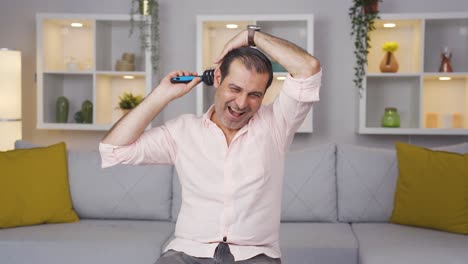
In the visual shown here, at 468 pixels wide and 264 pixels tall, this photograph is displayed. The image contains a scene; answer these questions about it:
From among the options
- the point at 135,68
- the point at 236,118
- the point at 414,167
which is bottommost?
the point at 414,167

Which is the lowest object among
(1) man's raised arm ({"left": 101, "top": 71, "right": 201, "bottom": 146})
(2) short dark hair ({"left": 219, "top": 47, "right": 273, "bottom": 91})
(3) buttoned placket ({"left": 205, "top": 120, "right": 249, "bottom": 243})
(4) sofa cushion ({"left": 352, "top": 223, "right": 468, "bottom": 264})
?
(4) sofa cushion ({"left": 352, "top": 223, "right": 468, "bottom": 264})

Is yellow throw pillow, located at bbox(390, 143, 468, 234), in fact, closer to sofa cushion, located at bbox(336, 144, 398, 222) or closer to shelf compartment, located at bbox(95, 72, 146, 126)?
sofa cushion, located at bbox(336, 144, 398, 222)

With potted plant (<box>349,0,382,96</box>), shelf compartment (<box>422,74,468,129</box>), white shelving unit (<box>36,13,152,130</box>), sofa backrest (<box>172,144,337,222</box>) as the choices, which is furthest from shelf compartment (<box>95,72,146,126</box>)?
shelf compartment (<box>422,74,468,129</box>)

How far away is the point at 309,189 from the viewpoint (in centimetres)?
342

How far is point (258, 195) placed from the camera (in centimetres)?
204

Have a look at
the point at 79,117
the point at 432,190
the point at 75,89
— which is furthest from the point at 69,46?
the point at 432,190

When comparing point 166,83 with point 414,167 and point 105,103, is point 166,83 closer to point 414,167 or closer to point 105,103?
point 414,167

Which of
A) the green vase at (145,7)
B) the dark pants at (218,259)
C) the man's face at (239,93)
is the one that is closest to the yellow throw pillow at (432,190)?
the dark pants at (218,259)

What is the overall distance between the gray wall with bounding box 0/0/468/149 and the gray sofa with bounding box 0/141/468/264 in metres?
0.93

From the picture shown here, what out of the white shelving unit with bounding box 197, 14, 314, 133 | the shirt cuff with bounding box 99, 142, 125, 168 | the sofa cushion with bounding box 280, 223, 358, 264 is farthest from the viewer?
the white shelving unit with bounding box 197, 14, 314, 133

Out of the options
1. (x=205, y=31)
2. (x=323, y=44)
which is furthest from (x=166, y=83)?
(x=323, y=44)

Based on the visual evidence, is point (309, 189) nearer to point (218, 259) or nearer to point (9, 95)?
point (218, 259)

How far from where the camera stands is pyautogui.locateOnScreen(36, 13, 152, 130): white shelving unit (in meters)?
4.27

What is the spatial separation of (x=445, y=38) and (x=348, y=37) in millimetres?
677
